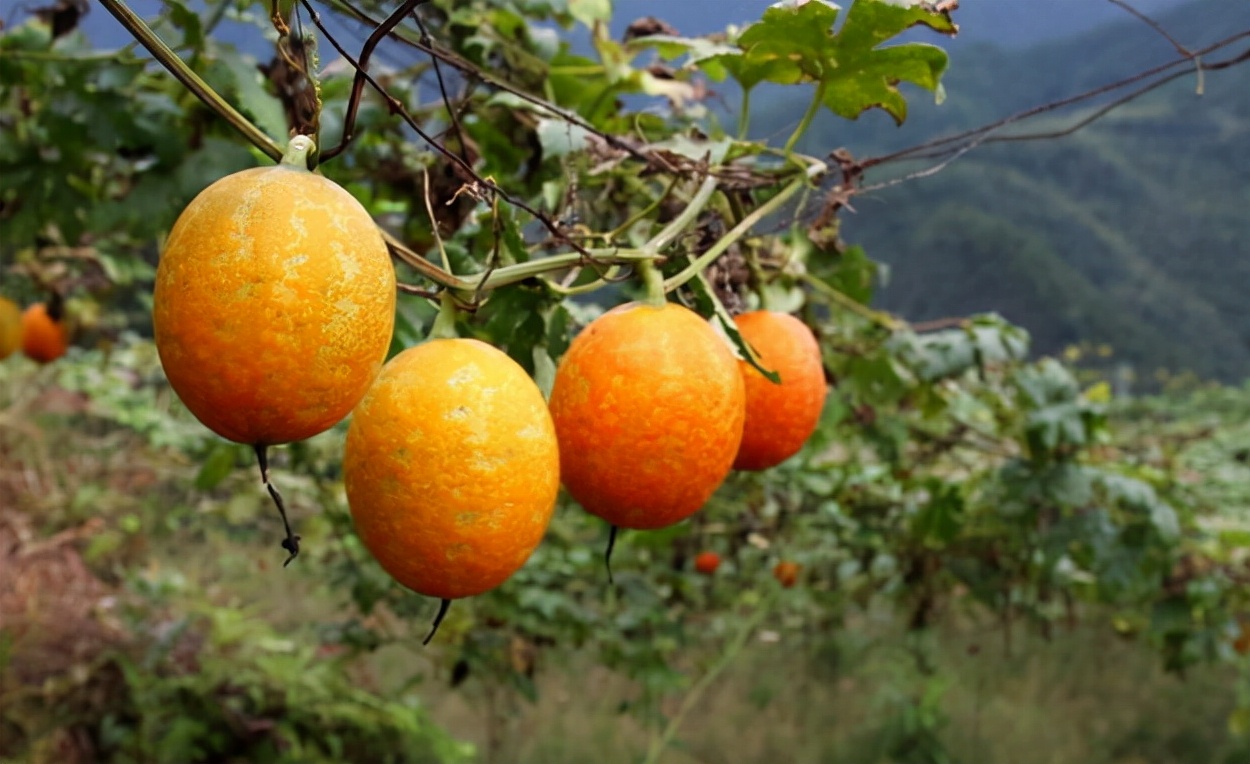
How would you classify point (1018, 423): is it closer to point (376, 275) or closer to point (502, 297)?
point (502, 297)

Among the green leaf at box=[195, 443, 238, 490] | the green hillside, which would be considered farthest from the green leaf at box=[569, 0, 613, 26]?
the green hillside

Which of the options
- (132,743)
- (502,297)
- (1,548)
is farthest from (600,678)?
(502,297)

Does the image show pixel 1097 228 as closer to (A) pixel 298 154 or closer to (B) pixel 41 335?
(B) pixel 41 335

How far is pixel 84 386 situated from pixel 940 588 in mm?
4060

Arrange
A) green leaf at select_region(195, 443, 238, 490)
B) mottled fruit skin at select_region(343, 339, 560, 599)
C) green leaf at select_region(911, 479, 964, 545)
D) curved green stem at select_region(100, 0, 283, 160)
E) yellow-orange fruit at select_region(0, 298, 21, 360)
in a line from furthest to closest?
1. yellow-orange fruit at select_region(0, 298, 21, 360)
2. green leaf at select_region(911, 479, 964, 545)
3. green leaf at select_region(195, 443, 238, 490)
4. mottled fruit skin at select_region(343, 339, 560, 599)
5. curved green stem at select_region(100, 0, 283, 160)

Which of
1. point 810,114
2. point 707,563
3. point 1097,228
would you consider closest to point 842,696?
point 707,563

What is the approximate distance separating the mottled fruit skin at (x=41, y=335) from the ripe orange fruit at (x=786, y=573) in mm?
2555

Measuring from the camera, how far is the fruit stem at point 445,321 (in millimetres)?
693

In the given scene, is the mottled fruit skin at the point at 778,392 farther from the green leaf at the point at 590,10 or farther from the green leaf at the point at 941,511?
the green leaf at the point at 941,511

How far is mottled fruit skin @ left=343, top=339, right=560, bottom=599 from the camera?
2.05 feet

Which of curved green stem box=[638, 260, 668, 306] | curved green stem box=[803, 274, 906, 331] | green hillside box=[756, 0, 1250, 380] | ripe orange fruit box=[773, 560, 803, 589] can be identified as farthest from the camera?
green hillside box=[756, 0, 1250, 380]

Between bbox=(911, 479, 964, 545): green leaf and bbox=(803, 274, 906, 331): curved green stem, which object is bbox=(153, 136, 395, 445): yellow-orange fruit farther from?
bbox=(911, 479, 964, 545): green leaf

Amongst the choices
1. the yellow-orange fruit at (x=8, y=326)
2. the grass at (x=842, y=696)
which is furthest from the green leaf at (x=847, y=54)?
the yellow-orange fruit at (x=8, y=326)

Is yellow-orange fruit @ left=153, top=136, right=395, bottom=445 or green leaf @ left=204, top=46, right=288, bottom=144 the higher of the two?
yellow-orange fruit @ left=153, top=136, right=395, bottom=445
